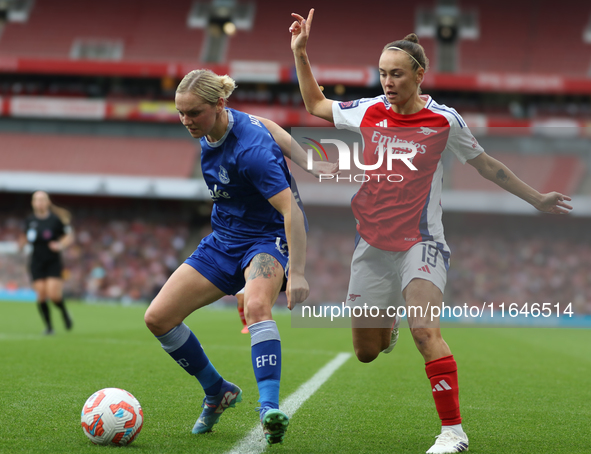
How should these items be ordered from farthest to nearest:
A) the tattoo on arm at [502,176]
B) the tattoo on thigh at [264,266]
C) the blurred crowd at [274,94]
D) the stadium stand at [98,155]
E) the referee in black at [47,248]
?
1. the blurred crowd at [274,94]
2. the stadium stand at [98,155]
3. the referee in black at [47,248]
4. the tattoo on arm at [502,176]
5. the tattoo on thigh at [264,266]

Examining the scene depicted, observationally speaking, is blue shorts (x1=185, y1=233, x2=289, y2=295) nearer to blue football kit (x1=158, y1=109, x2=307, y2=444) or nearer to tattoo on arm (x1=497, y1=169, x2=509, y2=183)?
blue football kit (x1=158, y1=109, x2=307, y2=444)

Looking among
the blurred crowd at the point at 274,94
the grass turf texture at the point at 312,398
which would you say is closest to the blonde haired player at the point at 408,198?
the grass turf texture at the point at 312,398

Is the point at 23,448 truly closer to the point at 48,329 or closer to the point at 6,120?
the point at 48,329

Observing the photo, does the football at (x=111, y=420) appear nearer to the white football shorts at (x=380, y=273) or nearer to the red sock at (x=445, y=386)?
the white football shorts at (x=380, y=273)

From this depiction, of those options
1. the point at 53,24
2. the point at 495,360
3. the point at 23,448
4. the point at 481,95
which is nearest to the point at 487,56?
the point at 481,95

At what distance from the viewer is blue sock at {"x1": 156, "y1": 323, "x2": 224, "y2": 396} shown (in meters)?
4.03

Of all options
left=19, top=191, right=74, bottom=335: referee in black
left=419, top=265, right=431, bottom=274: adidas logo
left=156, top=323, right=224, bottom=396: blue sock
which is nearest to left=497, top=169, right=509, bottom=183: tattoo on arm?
left=419, top=265, right=431, bottom=274: adidas logo

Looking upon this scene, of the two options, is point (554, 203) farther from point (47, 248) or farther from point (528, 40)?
point (528, 40)

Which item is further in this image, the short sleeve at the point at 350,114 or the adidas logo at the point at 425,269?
the short sleeve at the point at 350,114

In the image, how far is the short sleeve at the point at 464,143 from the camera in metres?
4.02

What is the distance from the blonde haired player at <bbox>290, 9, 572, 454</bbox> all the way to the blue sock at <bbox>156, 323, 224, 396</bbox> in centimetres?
95

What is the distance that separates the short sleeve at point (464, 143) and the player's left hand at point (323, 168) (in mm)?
700

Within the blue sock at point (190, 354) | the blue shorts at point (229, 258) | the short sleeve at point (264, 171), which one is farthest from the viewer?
the blue sock at point (190, 354)

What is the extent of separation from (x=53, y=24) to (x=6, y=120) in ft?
16.6
